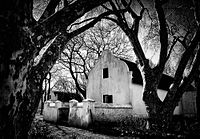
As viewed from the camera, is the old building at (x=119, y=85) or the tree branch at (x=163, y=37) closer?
the tree branch at (x=163, y=37)

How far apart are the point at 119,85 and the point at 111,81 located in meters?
1.15

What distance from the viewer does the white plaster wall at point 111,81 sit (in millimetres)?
14303

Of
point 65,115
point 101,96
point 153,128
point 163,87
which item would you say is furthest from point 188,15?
point 65,115

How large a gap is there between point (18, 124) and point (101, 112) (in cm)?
1008

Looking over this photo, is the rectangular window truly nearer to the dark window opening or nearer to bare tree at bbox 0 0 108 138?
the dark window opening

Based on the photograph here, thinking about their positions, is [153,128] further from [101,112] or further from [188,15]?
[188,15]

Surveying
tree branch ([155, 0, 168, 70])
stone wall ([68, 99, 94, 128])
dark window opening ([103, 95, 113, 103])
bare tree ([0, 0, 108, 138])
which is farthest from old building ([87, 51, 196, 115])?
bare tree ([0, 0, 108, 138])

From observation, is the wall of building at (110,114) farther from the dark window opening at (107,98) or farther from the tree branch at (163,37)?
the tree branch at (163,37)

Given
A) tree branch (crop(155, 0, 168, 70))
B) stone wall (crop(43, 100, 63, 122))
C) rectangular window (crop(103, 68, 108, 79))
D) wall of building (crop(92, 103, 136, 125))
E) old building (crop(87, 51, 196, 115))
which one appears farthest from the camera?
rectangular window (crop(103, 68, 108, 79))

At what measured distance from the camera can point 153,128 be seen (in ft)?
25.2

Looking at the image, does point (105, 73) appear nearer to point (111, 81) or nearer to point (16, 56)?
point (111, 81)

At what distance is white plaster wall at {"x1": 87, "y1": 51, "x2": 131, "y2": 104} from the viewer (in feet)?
46.9

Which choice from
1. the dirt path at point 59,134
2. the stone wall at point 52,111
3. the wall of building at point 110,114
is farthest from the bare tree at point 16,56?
the stone wall at point 52,111

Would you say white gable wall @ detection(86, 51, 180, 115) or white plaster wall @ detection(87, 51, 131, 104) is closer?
white gable wall @ detection(86, 51, 180, 115)
